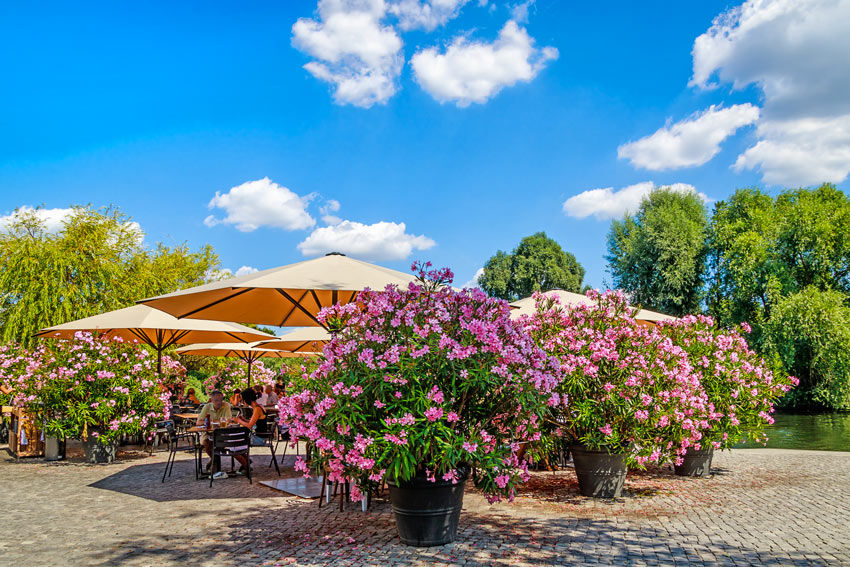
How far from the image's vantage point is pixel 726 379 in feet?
29.4

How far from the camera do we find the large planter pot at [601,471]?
24.3 ft

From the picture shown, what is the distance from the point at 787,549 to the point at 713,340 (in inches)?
168

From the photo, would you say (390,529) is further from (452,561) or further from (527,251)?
(527,251)

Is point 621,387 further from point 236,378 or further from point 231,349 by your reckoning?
point 236,378

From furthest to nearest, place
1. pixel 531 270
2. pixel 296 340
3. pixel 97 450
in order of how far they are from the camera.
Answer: pixel 531 270 → pixel 296 340 → pixel 97 450

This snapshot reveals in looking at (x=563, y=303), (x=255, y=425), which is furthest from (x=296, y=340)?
(x=563, y=303)

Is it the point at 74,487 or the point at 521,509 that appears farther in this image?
the point at 74,487

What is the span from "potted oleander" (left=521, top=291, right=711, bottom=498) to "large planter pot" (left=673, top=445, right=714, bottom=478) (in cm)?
173

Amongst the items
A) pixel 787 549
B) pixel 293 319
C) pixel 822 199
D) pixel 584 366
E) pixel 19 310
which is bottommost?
pixel 787 549

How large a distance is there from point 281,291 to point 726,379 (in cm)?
661

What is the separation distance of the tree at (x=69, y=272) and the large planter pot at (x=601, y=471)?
14.3m

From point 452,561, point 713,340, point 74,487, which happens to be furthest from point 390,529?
point 713,340

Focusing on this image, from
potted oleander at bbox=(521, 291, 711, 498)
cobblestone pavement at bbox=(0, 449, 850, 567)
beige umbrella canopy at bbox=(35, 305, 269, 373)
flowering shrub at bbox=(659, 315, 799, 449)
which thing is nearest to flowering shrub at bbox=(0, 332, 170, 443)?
beige umbrella canopy at bbox=(35, 305, 269, 373)

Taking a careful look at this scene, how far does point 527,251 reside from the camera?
54.6 meters
